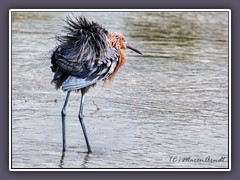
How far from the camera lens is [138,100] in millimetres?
10102

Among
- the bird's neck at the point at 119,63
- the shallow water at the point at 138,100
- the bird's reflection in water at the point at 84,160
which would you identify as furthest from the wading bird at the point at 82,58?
the bird's reflection in water at the point at 84,160

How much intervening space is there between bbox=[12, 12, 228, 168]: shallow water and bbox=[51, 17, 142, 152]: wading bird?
0.26 meters

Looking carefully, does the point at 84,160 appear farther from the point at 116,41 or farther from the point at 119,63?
the point at 116,41

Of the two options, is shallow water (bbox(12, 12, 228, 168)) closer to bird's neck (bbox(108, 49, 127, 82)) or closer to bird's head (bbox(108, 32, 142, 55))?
bird's head (bbox(108, 32, 142, 55))

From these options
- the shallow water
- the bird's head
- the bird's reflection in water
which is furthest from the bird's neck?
the bird's reflection in water

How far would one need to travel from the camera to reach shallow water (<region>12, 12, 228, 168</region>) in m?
9.02

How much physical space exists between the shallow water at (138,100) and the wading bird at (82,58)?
0.86ft

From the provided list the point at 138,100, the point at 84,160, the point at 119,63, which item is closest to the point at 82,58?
the point at 119,63

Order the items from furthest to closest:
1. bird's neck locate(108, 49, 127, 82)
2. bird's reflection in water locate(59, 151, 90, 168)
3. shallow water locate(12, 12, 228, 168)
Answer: bird's neck locate(108, 49, 127, 82) < shallow water locate(12, 12, 228, 168) < bird's reflection in water locate(59, 151, 90, 168)

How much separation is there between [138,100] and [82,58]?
1360 millimetres

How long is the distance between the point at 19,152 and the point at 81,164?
50cm
